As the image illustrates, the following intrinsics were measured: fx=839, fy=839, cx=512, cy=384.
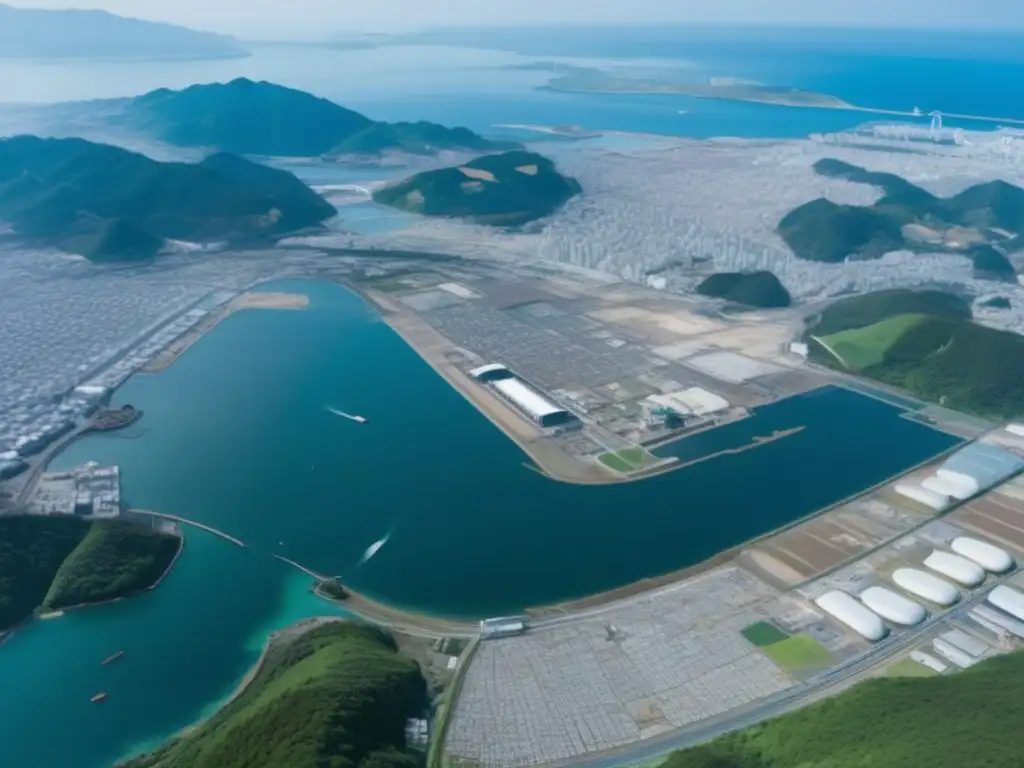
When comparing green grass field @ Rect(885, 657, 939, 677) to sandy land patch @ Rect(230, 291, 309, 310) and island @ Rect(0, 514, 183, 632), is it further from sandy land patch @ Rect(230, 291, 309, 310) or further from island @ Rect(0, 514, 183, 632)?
sandy land patch @ Rect(230, 291, 309, 310)

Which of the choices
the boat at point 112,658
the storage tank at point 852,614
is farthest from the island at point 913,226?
the boat at point 112,658

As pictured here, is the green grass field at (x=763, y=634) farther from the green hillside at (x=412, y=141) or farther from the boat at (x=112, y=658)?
the green hillside at (x=412, y=141)

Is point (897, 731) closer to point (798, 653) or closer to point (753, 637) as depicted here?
point (798, 653)

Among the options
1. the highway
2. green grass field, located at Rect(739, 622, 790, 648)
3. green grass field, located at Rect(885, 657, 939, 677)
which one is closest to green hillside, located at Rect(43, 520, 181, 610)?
the highway

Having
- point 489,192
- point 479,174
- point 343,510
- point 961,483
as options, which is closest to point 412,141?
point 479,174

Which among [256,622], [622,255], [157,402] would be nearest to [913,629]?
[256,622]
